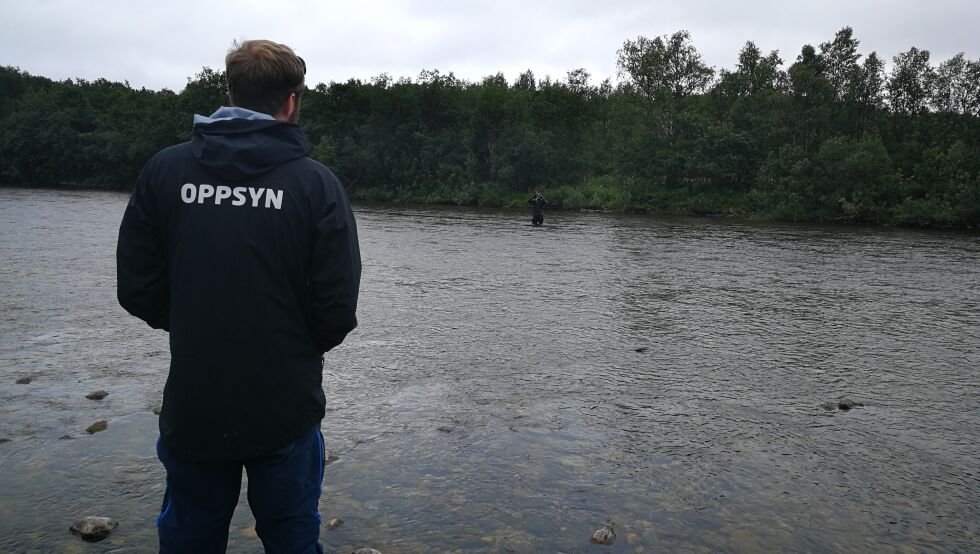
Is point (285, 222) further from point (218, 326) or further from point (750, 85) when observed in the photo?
point (750, 85)

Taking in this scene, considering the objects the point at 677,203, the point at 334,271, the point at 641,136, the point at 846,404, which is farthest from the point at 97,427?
the point at 641,136

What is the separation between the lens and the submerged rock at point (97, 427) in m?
5.79

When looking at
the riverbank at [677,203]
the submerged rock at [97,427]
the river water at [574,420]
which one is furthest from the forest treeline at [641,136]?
the submerged rock at [97,427]

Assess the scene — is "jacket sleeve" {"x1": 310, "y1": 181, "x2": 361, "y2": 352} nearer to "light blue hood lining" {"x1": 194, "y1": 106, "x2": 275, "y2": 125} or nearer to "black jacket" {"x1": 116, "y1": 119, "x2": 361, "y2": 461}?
"black jacket" {"x1": 116, "y1": 119, "x2": 361, "y2": 461}

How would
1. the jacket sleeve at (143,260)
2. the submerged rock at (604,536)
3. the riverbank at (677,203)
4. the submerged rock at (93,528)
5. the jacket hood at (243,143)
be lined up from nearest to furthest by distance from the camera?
the jacket hood at (243,143), the jacket sleeve at (143,260), the submerged rock at (93,528), the submerged rock at (604,536), the riverbank at (677,203)

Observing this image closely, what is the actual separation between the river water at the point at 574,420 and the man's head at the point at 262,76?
264 cm

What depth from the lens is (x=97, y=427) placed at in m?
5.84

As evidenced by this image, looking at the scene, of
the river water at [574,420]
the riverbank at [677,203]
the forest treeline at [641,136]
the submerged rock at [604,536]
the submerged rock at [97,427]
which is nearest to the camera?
the submerged rock at [604,536]

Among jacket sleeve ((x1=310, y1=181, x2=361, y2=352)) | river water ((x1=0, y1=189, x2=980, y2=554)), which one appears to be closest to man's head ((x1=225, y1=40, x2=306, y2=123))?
jacket sleeve ((x1=310, y1=181, x2=361, y2=352))

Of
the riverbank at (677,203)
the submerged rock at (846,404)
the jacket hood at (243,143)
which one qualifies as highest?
the jacket hood at (243,143)

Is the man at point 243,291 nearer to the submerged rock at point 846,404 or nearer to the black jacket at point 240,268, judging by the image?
the black jacket at point 240,268

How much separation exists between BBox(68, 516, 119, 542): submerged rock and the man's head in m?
2.88

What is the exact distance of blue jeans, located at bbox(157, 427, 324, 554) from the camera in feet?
8.74

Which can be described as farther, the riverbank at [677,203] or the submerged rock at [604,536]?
the riverbank at [677,203]
